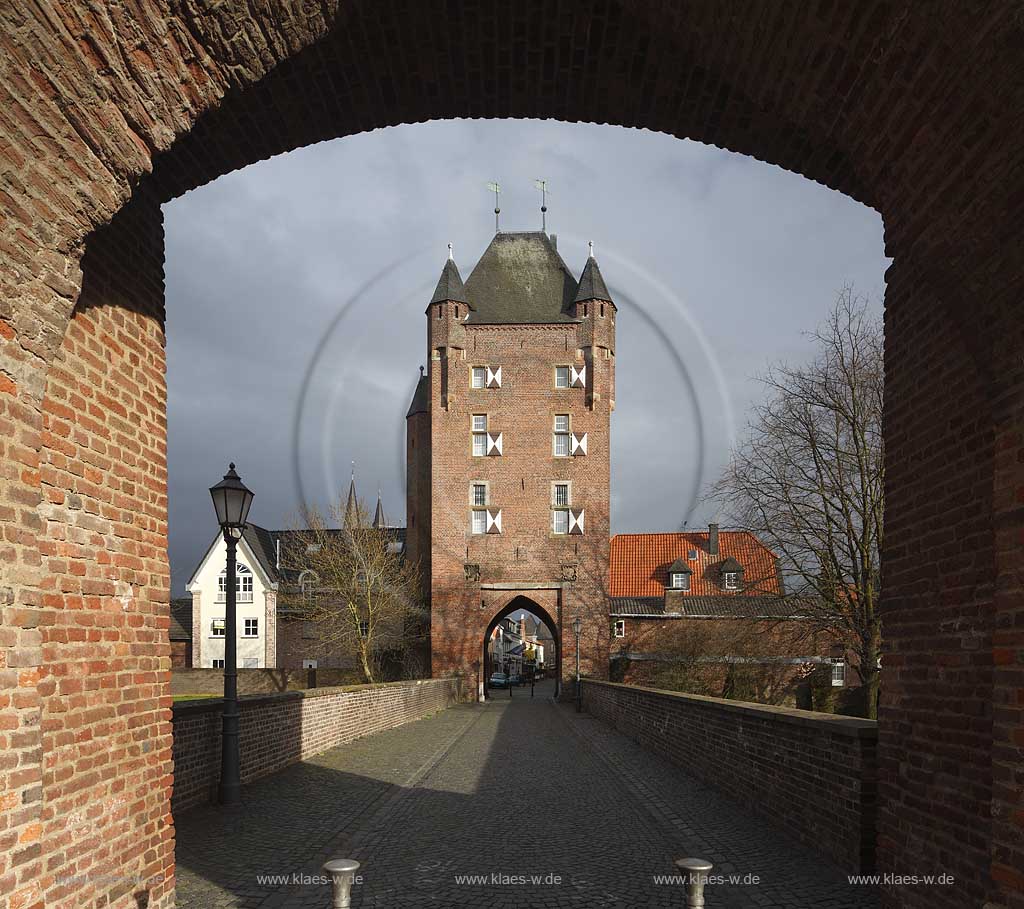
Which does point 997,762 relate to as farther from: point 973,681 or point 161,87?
point 161,87

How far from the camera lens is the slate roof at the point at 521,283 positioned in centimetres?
3828

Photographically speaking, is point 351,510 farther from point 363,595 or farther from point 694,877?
point 694,877

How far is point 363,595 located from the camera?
33.3m

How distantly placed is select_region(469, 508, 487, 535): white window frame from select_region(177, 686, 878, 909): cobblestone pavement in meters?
23.6

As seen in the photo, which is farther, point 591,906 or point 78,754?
point 591,906

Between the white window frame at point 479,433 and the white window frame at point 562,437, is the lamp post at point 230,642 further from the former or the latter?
the white window frame at point 562,437

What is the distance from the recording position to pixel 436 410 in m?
37.2

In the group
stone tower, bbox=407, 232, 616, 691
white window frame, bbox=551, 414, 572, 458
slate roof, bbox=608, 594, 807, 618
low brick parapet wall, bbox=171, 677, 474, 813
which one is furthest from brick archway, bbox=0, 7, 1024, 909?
slate roof, bbox=608, 594, 807, 618

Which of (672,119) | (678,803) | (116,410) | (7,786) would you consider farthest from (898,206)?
(678,803)

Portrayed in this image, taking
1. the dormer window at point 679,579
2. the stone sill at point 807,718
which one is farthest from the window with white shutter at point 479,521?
the stone sill at point 807,718

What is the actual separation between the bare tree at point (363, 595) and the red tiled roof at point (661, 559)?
10126 millimetres

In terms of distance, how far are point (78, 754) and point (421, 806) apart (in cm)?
584

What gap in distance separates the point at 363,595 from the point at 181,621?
16477 mm

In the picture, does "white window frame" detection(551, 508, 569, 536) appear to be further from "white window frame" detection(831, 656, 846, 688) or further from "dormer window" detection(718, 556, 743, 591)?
"white window frame" detection(831, 656, 846, 688)
